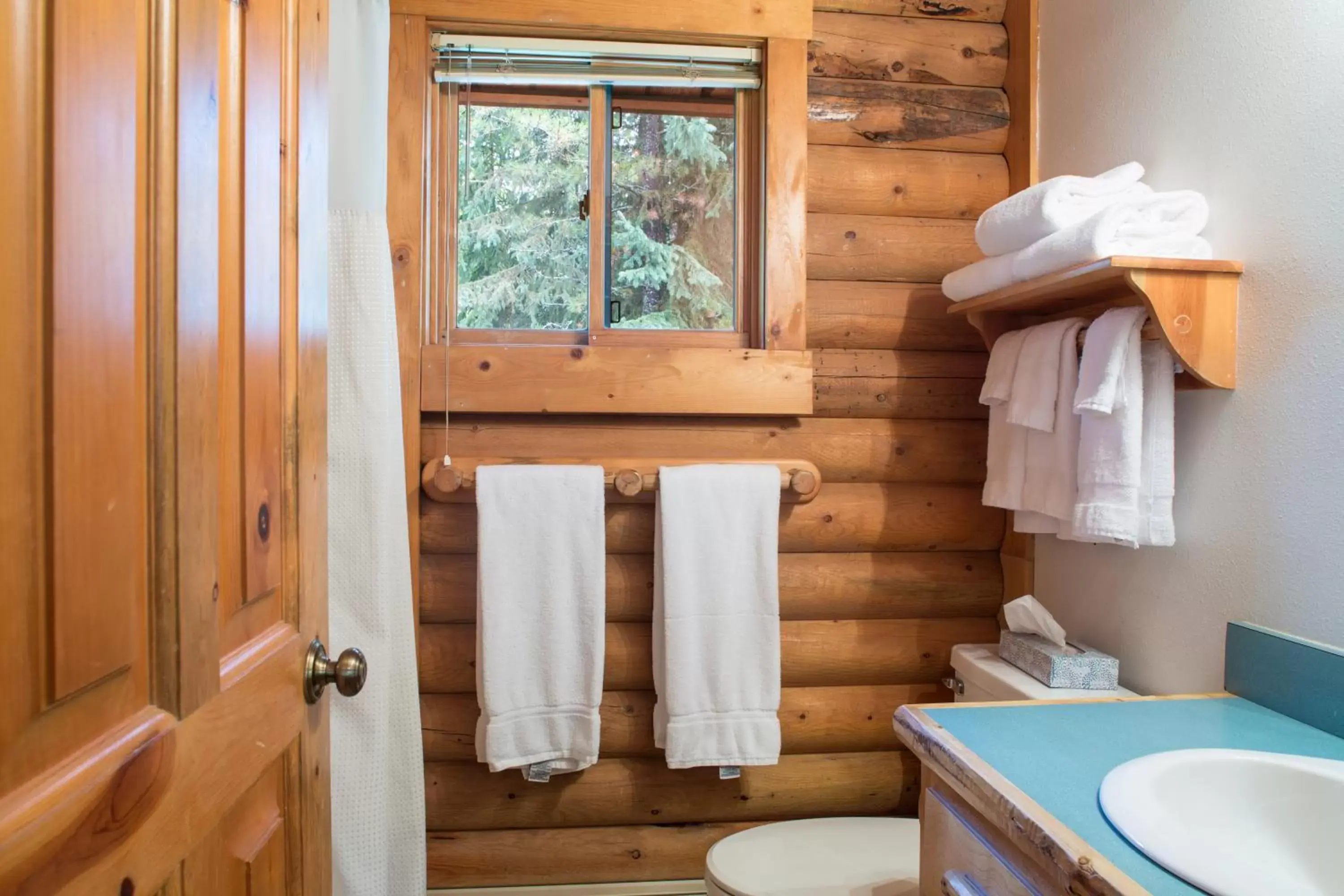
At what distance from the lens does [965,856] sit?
3.01 feet

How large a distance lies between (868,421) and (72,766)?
1.54 meters

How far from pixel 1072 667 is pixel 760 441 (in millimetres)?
724

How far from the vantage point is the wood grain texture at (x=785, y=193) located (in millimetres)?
1680

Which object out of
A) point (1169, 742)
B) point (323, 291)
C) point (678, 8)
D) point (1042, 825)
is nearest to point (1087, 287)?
point (1169, 742)

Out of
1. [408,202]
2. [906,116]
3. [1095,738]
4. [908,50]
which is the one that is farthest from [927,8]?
[1095,738]

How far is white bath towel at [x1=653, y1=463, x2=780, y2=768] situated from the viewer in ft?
5.17

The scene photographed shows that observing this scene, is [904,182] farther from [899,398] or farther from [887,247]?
[899,398]

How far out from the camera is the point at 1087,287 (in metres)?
1.30

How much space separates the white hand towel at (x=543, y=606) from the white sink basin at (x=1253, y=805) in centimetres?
97

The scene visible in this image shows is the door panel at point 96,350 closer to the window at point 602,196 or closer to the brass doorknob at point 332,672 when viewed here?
the brass doorknob at point 332,672

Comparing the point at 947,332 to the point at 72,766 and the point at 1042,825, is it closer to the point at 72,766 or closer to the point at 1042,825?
the point at 1042,825

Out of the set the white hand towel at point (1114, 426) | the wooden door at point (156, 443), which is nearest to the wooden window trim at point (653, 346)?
the white hand towel at point (1114, 426)

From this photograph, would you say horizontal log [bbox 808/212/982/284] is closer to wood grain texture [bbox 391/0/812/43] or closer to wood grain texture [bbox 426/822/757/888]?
wood grain texture [bbox 391/0/812/43]

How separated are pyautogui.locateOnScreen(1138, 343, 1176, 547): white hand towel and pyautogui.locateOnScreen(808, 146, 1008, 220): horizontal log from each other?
2.24 feet
